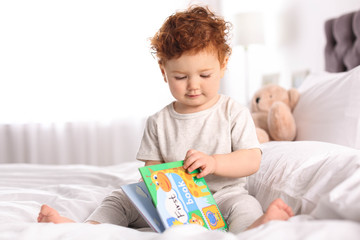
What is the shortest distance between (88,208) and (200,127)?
47 centimetres

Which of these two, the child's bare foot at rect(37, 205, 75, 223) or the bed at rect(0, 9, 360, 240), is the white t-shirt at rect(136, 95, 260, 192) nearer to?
the bed at rect(0, 9, 360, 240)

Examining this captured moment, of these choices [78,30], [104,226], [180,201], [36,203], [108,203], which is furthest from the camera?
[78,30]

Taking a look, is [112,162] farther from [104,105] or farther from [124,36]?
[124,36]

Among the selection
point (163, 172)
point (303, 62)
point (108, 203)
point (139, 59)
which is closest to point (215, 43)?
point (163, 172)

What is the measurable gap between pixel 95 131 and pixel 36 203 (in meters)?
2.36

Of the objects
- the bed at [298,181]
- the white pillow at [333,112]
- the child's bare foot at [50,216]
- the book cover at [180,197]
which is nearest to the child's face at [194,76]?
the book cover at [180,197]

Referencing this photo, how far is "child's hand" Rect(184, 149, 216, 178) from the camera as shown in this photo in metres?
1.02

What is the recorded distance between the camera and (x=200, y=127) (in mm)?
1234

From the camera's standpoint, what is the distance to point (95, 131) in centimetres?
367

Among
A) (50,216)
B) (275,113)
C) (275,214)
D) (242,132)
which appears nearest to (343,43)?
(275,113)

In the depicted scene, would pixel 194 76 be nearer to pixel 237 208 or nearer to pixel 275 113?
pixel 237 208

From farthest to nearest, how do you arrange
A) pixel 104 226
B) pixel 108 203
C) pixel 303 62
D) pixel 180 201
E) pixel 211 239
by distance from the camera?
1. pixel 303 62
2. pixel 108 203
3. pixel 180 201
4. pixel 104 226
5. pixel 211 239

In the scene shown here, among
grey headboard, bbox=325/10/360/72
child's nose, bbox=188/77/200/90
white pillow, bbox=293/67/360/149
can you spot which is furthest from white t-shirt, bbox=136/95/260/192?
grey headboard, bbox=325/10/360/72

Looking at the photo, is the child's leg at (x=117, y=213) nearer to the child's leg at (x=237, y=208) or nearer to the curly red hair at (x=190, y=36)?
the child's leg at (x=237, y=208)
